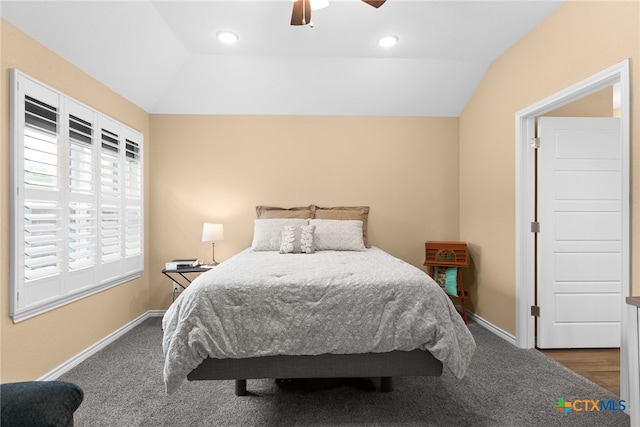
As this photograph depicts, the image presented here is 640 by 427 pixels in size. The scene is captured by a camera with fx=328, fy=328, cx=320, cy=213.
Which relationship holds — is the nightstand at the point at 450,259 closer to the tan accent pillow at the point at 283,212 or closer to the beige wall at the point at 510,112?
the beige wall at the point at 510,112

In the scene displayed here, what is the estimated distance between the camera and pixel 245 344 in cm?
175

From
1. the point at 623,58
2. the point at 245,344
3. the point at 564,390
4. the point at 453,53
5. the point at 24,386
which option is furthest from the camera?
the point at 453,53

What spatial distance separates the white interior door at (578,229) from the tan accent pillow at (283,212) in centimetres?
225

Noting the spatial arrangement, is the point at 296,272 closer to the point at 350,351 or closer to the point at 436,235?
the point at 350,351

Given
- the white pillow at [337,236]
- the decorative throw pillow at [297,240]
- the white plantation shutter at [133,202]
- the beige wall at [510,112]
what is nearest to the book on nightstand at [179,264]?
the white plantation shutter at [133,202]

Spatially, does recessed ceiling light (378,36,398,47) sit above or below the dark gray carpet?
above

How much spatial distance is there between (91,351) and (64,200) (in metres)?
1.29

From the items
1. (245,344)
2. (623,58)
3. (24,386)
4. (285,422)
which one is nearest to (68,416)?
(24,386)

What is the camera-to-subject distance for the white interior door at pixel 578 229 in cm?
281

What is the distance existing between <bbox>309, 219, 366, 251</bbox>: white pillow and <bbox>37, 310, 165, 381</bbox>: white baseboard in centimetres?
207

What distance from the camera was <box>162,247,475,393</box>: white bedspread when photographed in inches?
68.2

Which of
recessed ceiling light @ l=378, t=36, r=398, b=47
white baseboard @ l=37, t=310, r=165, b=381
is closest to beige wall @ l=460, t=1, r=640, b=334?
recessed ceiling light @ l=378, t=36, r=398, b=47

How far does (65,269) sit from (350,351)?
220 cm

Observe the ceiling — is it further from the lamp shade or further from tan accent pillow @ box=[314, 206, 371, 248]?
the lamp shade
